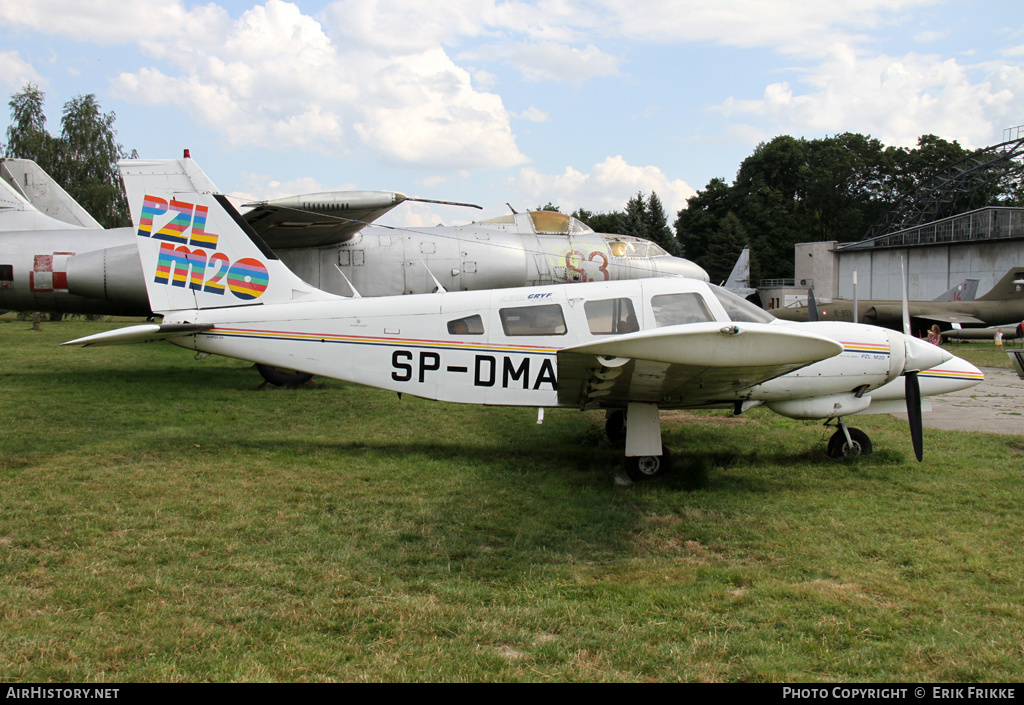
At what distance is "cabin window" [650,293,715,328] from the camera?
7.48 metres

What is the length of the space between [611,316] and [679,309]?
77 cm

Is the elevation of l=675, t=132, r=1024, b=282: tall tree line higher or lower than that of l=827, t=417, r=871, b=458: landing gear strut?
higher

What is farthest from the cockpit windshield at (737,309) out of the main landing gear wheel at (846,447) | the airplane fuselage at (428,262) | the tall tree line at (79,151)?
the tall tree line at (79,151)

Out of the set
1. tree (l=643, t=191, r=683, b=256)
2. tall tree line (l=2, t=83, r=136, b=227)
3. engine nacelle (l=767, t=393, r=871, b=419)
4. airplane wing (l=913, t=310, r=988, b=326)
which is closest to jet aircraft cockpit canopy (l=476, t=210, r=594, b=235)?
engine nacelle (l=767, t=393, r=871, b=419)

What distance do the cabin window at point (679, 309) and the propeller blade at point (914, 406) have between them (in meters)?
2.50

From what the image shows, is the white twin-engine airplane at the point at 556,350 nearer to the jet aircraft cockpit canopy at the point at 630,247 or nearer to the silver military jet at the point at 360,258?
the silver military jet at the point at 360,258

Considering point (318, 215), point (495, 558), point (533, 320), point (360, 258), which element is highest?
point (318, 215)

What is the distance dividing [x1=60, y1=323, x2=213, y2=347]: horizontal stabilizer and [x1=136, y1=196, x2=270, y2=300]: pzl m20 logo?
913 millimetres

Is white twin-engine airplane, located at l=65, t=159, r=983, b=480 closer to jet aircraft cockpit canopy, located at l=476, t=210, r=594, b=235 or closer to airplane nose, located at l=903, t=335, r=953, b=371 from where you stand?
airplane nose, located at l=903, t=335, r=953, b=371

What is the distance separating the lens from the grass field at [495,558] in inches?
144

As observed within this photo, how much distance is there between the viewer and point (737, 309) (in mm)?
7750

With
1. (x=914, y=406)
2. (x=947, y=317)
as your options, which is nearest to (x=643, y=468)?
(x=914, y=406)

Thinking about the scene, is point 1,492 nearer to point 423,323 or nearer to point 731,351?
point 423,323

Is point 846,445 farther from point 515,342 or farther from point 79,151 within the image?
point 79,151
